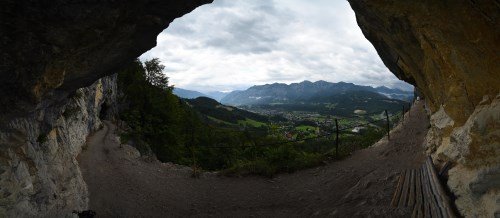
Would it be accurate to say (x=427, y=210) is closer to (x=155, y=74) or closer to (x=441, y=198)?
(x=441, y=198)

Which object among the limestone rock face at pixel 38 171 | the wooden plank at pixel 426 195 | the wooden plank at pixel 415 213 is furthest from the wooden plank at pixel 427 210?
the limestone rock face at pixel 38 171

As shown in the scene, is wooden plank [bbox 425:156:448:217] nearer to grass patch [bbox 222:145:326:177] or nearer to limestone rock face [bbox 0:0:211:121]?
limestone rock face [bbox 0:0:211:121]

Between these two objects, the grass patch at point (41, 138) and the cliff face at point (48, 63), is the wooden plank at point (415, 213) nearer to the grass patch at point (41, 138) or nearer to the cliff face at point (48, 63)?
the cliff face at point (48, 63)

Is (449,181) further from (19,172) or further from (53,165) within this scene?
(53,165)

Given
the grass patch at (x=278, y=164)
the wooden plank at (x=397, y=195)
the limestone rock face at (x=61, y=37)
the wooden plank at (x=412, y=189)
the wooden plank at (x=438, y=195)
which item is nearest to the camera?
the limestone rock face at (x=61, y=37)

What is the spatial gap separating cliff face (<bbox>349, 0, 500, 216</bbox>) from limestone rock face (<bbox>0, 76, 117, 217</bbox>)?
9379 mm

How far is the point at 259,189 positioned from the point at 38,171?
8889mm

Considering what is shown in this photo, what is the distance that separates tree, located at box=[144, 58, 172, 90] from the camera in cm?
4662

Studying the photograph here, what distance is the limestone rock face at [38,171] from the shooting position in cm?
748

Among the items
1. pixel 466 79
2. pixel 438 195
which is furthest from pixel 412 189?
pixel 466 79

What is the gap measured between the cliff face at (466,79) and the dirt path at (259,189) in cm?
281

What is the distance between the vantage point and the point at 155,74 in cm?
4719

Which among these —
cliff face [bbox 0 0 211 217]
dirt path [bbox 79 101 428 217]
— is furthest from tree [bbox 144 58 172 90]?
cliff face [bbox 0 0 211 217]

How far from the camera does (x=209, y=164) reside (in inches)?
1591
